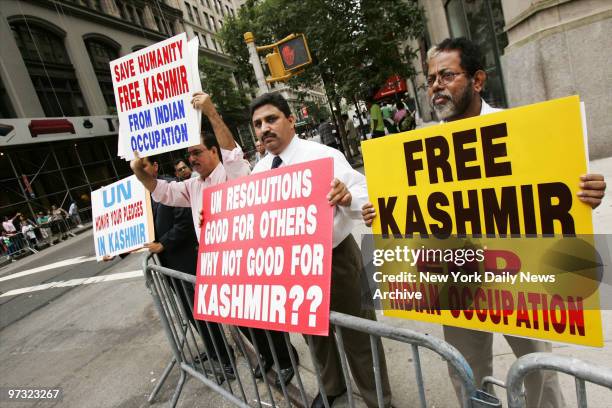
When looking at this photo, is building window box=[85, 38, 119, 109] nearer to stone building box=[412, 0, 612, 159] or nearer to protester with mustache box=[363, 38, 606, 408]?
stone building box=[412, 0, 612, 159]

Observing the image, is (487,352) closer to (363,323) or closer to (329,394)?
(363,323)

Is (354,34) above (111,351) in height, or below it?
above

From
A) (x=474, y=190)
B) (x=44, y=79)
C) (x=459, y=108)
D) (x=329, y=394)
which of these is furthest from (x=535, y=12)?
(x=44, y=79)

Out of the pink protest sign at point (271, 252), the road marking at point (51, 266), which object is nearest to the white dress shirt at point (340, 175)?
the pink protest sign at point (271, 252)

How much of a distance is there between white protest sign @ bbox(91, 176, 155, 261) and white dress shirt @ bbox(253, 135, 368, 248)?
135 centimetres

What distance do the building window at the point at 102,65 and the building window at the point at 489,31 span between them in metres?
24.1

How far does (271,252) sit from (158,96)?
1508 millimetres

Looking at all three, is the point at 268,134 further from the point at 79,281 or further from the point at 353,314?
the point at 79,281

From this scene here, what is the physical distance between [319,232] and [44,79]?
27.2 metres

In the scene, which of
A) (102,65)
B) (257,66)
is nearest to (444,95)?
(257,66)

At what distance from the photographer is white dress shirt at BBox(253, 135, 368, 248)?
199 cm

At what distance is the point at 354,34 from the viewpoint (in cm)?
1032

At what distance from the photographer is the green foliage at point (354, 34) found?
394 inches

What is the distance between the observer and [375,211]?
1703 mm
